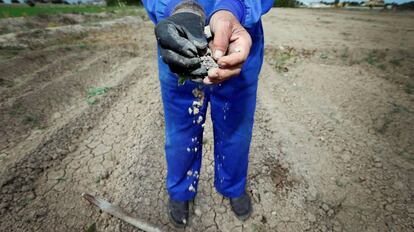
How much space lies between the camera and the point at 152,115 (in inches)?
100

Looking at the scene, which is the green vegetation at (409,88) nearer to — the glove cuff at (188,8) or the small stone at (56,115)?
the glove cuff at (188,8)

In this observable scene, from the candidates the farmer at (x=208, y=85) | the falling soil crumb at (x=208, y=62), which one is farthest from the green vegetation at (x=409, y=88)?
the falling soil crumb at (x=208, y=62)

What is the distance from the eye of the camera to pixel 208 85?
1111mm

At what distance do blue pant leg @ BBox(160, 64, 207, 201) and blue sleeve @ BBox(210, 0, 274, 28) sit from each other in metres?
0.35

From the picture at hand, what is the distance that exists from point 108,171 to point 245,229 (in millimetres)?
1121

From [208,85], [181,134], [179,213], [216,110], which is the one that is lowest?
[179,213]

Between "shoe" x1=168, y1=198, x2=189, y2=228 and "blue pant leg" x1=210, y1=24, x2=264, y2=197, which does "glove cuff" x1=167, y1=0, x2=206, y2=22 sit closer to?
"blue pant leg" x1=210, y1=24, x2=264, y2=197

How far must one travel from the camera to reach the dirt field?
62.1 inches

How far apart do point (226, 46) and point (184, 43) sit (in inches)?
6.5

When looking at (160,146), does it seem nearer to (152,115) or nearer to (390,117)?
(152,115)

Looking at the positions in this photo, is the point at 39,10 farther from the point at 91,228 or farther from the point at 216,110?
the point at 216,110

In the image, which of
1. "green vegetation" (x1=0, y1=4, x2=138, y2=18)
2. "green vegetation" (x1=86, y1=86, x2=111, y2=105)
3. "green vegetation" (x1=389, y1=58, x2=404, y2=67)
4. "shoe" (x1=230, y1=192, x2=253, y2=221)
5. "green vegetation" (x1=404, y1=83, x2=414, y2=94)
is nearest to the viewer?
"shoe" (x1=230, y1=192, x2=253, y2=221)

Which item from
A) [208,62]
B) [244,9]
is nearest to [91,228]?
[208,62]

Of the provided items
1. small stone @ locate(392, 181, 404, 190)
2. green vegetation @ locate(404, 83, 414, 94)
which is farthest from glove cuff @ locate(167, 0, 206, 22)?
green vegetation @ locate(404, 83, 414, 94)
